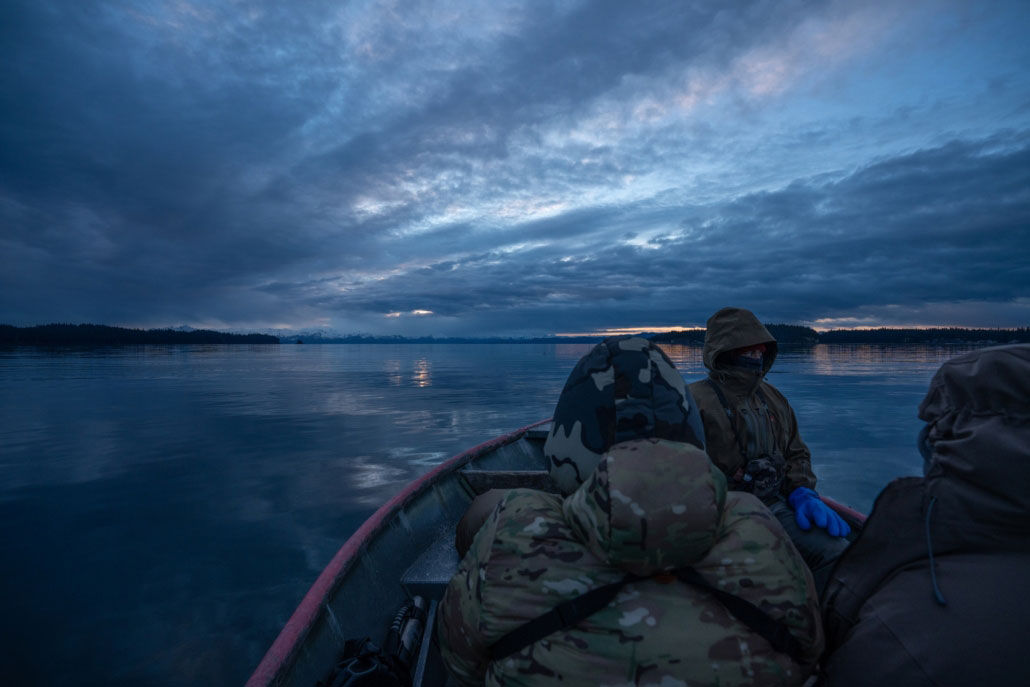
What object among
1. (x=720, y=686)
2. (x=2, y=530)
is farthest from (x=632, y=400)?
(x=2, y=530)

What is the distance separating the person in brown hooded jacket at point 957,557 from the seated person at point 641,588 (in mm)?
212

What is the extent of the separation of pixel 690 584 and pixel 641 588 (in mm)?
158

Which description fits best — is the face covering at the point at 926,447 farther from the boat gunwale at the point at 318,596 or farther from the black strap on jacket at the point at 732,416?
the boat gunwale at the point at 318,596

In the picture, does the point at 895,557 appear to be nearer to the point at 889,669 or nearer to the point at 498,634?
the point at 889,669

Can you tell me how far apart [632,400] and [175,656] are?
6338mm

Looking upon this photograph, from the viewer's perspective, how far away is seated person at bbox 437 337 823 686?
135 centimetres

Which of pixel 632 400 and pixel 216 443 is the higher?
pixel 632 400

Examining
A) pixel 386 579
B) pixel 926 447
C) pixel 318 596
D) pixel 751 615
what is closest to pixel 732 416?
pixel 926 447

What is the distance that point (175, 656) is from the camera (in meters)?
5.16

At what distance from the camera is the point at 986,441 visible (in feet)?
4.50

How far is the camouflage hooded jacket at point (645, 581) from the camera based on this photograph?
1341mm

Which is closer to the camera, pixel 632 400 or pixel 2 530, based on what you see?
pixel 632 400

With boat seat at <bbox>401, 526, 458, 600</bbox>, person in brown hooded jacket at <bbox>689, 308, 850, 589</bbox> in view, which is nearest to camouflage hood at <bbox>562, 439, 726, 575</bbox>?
person in brown hooded jacket at <bbox>689, 308, 850, 589</bbox>

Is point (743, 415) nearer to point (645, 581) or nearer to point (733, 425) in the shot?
point (733, 425)
